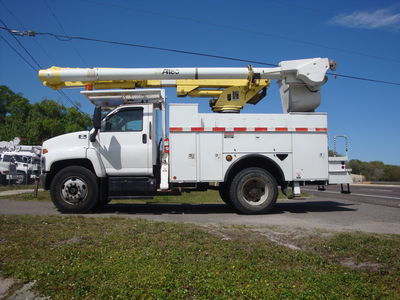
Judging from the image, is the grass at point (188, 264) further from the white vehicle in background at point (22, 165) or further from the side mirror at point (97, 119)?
the white vehicle in background at point (22, 165)

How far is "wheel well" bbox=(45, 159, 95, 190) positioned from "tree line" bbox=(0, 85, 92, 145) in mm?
28778

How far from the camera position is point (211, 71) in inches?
377

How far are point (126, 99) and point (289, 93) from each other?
418 centimetres

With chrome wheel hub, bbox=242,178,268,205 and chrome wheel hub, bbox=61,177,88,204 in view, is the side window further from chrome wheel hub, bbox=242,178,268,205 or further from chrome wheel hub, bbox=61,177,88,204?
chrome wheel hub, bbox=242,178,268,205

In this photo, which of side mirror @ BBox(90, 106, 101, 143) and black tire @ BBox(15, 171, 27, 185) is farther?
black tire @ BBox(15, 171, 27, 185)

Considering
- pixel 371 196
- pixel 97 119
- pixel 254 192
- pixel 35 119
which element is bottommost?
pixel 371 196

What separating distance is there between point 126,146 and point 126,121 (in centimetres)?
63

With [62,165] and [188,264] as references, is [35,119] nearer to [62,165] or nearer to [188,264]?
[62,165]

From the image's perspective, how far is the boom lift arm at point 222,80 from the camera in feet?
30.9

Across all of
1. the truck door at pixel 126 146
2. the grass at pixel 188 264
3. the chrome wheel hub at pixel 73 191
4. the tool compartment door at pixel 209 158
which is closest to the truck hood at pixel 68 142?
the truck door at pixel 126 146

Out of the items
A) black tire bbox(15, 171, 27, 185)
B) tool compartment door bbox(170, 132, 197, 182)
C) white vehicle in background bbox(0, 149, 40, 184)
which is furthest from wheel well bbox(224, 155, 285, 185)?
black tire bbox(15, 171, 27, 185)

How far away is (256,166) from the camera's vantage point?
926cm

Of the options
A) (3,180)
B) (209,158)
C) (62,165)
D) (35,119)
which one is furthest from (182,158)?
(35,119)

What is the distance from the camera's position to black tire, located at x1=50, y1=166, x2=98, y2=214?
28.3 ft
